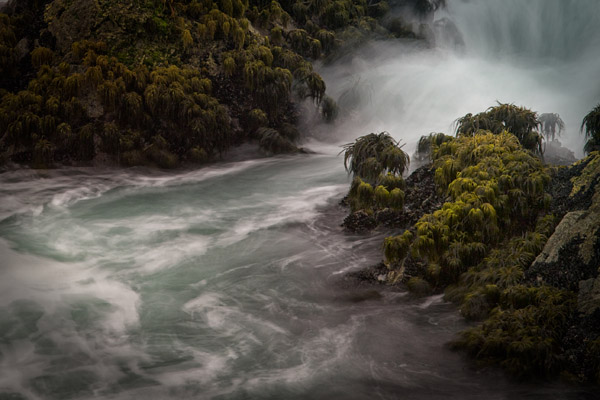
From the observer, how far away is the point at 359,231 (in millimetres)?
9859

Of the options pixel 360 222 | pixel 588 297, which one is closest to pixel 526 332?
pixel 588 297

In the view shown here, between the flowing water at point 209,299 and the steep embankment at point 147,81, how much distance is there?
0.81m

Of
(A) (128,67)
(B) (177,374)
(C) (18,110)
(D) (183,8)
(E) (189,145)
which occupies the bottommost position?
(B) (177,374)

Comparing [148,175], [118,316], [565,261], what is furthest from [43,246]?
[565,261]

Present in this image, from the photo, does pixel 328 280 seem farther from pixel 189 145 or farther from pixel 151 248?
pixel 189 145

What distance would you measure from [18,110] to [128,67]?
2.93 m

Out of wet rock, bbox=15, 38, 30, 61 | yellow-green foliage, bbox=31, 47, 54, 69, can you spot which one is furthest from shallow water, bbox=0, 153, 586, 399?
wet rock, bbox=15, 38, 30, 61

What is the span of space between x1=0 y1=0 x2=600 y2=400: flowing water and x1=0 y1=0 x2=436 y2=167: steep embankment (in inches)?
32.0

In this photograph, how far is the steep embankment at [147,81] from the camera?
13.6 metres

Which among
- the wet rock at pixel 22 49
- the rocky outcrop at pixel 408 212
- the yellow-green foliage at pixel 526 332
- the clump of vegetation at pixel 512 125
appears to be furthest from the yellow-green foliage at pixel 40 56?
the yellow-green foliage at pixel 526 332

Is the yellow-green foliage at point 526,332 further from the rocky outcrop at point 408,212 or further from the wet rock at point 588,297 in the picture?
the rocky outcrop at point 408,212

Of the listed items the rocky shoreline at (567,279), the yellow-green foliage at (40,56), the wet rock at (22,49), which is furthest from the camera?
the wet rock at (22,49)

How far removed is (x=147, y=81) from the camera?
1426cm

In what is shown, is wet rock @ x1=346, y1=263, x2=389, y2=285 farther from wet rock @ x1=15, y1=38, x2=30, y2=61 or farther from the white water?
wet rock @ x1=15, y1=38, x2=30, y2=61
